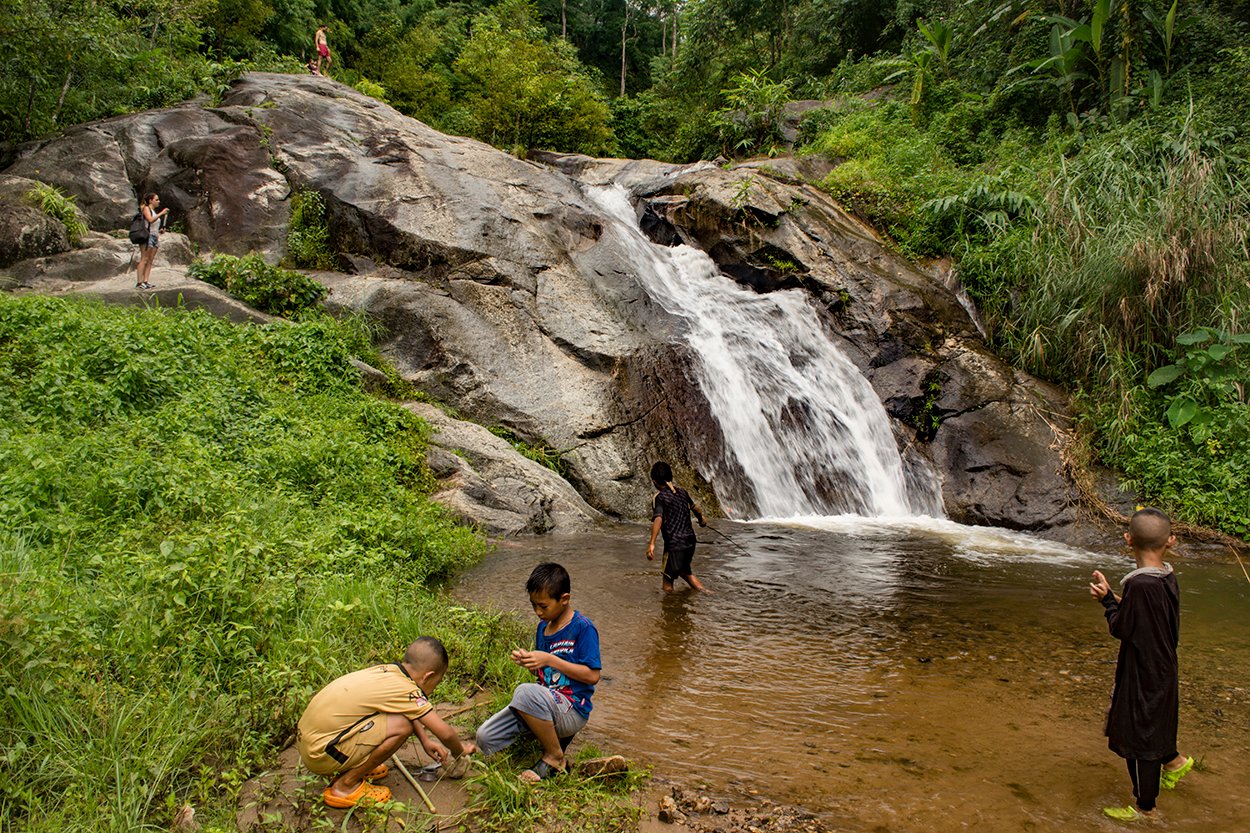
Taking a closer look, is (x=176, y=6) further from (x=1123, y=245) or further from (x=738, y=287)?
(x=1123, y=245)

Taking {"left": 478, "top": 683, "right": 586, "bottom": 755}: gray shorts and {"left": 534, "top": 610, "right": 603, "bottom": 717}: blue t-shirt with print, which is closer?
{"left": 478, "top": 683, "right": 586, "bottom": 755}: gray shorts

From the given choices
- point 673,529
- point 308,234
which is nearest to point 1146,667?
point 673,529

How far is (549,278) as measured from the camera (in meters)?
12.7

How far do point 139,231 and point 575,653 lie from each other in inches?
418

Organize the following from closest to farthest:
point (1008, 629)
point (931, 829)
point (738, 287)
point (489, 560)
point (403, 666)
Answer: point (931, 829) < point (403, 666) < point (1008, 629) < point (489, 560) < point (738, 287)

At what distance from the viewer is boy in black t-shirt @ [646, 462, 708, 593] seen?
6.62m

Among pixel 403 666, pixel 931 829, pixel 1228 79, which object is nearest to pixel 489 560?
pixel 403 666

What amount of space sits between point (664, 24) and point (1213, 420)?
3918 cm

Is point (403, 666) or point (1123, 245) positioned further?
point (1123, 245)

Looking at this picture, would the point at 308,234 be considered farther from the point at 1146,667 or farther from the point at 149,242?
Result: the point at 1146,667

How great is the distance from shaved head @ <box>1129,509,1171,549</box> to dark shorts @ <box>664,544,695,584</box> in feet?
12.0

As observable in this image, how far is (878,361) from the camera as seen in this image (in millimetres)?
13125

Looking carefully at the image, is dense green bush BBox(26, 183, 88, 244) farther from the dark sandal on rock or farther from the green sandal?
the green sandal

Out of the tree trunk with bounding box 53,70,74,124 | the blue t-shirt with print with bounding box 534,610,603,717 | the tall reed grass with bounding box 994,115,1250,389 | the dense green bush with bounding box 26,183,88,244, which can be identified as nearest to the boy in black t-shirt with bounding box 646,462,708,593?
the blue t-shirt with print with bounding box 534,610,603,717
